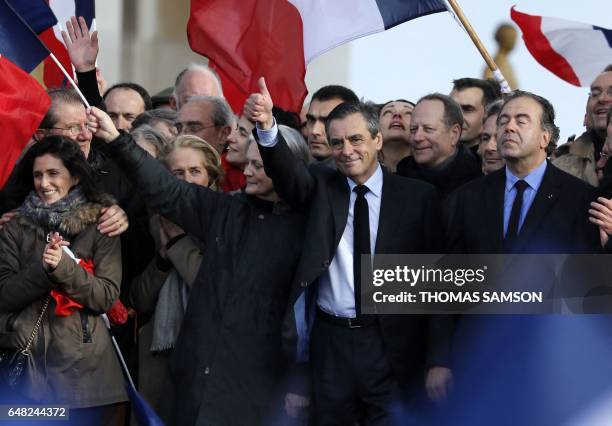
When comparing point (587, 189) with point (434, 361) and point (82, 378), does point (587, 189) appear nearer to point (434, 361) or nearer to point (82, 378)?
point (434, 361)

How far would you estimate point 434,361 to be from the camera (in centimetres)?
699

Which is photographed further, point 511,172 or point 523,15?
point 523,15

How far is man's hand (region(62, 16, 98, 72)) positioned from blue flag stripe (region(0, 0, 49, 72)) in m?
0.25

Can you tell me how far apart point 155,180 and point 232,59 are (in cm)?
179

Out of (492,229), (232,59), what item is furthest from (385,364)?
(232,59)

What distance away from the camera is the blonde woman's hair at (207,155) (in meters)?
7.83

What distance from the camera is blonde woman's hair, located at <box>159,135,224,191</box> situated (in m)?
7.83

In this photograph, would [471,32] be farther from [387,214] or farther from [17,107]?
[17,107]

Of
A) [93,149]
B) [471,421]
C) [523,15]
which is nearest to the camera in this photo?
[471,421]

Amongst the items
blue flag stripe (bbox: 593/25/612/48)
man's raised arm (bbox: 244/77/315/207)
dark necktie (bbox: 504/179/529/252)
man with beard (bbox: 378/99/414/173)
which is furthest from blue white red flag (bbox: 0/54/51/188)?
blue flag stripe (bbox: 593/25/612/48)

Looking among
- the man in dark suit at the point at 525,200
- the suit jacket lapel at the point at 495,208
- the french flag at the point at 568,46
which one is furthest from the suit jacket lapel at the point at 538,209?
the french flag at the point at 568,46

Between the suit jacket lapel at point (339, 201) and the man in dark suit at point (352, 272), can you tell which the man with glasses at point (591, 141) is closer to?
the man in dark suit at point (352, 272)

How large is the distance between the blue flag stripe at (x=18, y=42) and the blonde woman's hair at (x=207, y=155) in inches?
32.8

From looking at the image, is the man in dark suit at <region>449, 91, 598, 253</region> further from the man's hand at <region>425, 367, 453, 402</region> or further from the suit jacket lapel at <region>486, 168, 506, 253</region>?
the man's hand at <region>425, 367, 453, 402</region>
